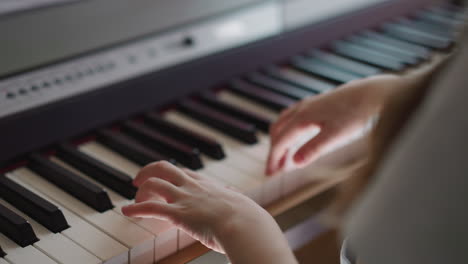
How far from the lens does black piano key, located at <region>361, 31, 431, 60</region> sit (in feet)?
6.59

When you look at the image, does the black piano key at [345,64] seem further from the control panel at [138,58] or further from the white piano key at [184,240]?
the white piano key at [184,240]

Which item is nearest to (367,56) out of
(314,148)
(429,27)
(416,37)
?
(416,37)

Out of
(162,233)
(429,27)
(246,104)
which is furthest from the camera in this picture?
(429,27)

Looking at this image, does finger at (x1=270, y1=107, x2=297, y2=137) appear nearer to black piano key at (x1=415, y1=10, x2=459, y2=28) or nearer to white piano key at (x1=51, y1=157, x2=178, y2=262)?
white piano key at (x1=51, y1=157, x2=178, y2=262)

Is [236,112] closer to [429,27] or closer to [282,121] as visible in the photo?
[282,121]

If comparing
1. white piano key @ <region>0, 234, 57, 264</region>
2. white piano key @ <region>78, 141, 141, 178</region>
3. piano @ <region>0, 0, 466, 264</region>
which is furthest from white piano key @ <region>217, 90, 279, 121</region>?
white piano key @ <region>0, 234, 57, 264</region>

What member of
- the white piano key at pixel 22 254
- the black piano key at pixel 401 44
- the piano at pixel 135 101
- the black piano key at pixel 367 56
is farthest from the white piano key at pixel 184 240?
the black piano key at pixel 401 44

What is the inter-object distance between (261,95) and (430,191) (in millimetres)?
1040

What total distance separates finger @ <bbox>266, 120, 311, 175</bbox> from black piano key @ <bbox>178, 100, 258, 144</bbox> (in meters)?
0.10

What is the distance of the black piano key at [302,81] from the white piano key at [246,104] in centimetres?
14

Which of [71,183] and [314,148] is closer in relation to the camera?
[71,183]

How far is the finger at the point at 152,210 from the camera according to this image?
46.1 inches

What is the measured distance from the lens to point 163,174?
4.13 ft

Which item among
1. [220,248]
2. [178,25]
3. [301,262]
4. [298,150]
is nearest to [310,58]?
[178,25]
